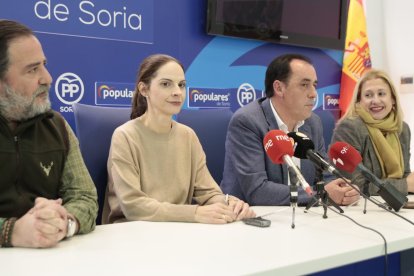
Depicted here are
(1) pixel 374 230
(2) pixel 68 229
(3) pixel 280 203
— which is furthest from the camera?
(3) pixel 280 203

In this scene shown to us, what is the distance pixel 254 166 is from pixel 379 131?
0.86 meters

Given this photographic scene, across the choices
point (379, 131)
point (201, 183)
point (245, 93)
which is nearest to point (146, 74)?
point (201, 183)

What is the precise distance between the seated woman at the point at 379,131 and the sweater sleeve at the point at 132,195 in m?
1.18

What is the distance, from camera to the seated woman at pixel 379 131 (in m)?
2.66

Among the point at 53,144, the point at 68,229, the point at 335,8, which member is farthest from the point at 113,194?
the point at 335,8

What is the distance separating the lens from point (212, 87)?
12.8ft

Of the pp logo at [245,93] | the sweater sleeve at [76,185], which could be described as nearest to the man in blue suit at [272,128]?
the sweater sleeve at [76,185]

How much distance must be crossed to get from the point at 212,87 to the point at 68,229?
259cm

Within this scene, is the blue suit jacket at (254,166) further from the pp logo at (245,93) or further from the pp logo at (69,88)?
the pp logo at (245,93)

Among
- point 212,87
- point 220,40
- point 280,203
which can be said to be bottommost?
point 280,203

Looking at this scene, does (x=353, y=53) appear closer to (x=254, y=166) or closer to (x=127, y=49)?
(x=127, y=49)

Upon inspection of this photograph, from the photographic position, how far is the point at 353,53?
4.88 metres

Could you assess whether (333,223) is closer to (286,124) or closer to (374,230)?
(374,230)

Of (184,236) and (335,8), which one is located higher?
(335,8)
